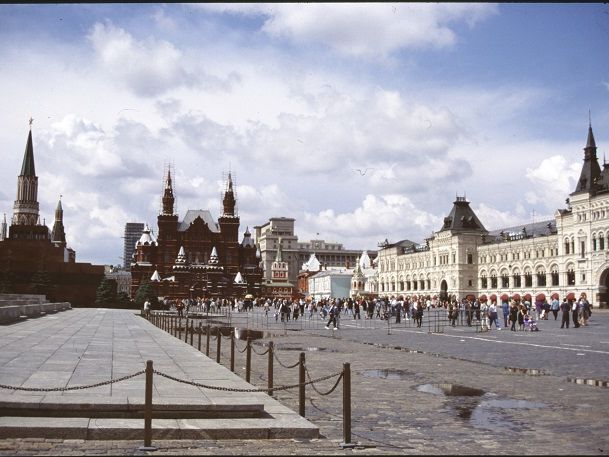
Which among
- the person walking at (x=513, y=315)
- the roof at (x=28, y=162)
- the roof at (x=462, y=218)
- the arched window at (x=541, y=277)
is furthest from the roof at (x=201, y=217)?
the person walking at (x=513, y=315)

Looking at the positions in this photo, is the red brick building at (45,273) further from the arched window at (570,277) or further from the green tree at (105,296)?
the arched window at (570,277)

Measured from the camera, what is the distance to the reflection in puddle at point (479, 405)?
30.9 ft

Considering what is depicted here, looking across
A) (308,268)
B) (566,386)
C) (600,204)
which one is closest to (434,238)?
(600,204)

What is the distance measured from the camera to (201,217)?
467 ft

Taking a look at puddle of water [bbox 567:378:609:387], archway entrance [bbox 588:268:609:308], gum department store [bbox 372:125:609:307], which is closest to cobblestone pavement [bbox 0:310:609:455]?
puddle of water [bbox 567:378:609:387]

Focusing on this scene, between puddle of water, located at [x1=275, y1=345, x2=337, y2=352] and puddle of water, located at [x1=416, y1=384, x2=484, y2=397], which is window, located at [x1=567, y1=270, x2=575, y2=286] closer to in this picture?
puddle of water, located at [x1=275, y1=345, x2=337, y2=352]

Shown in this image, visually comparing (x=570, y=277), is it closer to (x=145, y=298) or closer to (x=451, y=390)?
(x=145, y=298)

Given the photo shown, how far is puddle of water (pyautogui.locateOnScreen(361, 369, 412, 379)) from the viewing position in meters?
15.1

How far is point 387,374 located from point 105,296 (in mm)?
71481

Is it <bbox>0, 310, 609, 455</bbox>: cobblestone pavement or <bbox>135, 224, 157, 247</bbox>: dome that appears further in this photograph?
<bbox>135, 224, 157, 247</bbox>: dome

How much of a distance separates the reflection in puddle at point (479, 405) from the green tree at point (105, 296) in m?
71.7

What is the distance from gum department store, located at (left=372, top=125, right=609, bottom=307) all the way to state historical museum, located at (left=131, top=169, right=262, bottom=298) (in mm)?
26957

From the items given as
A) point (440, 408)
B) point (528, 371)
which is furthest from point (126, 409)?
point (528, 371)

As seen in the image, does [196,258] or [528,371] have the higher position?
[196,258]
